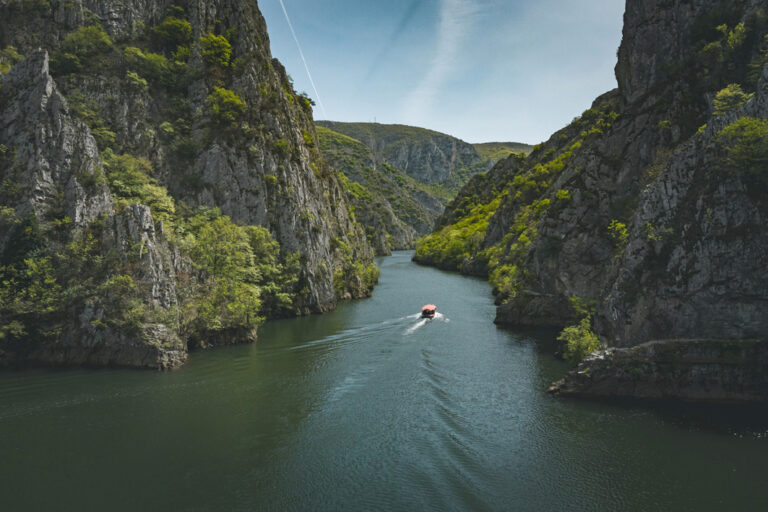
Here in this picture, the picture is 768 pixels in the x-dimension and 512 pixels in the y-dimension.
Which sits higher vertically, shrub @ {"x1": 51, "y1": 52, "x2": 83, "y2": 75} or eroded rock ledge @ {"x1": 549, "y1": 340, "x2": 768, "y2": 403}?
shrub @ {"x1": 51, "y1": 52, "x2": 83, "y2": 75}

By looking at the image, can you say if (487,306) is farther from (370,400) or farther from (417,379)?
(370,400)

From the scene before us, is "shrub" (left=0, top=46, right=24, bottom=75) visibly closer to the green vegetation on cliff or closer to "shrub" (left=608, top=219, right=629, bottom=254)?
the green vegetation on cliff

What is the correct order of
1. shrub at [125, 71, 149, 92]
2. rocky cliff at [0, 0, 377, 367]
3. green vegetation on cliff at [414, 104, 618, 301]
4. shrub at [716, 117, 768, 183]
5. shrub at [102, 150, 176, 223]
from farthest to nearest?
1. green vegetation on cliff at [414, 104, 618, 301]
2. shrub at [125, 71, 149, 92]
3. shrub at [102, 150, 176, 223]
4. rocky cliff at [0, 0, 377, 367]
5. shrub at [716, 117, 768, 183]

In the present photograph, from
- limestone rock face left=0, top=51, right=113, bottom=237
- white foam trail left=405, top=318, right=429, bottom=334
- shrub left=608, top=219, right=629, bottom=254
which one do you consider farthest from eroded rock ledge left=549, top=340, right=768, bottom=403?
limestone rock face left=0, top=51, right=113, bottom=237

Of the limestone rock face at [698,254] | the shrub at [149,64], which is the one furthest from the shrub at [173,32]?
the limestone rock face at [698,254]

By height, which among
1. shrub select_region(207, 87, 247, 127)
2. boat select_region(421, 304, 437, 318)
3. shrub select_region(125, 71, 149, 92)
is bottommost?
boat select_region(421, 304, 437, 318)

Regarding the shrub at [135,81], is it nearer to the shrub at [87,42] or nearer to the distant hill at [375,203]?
the shrub at [87,42]

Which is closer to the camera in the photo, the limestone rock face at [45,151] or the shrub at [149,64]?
the limestone rock face at [45,151]
